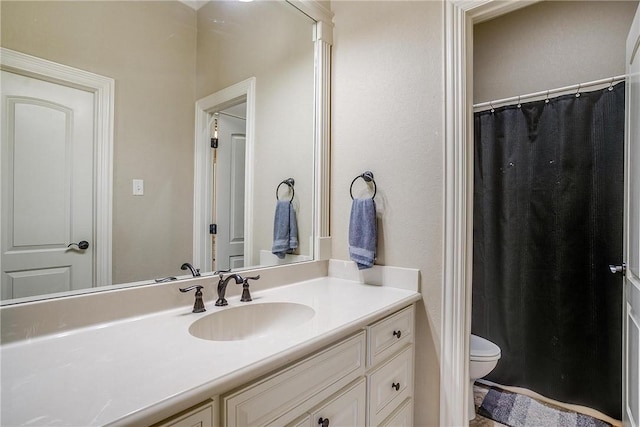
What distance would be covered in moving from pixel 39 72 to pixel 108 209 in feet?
1.42

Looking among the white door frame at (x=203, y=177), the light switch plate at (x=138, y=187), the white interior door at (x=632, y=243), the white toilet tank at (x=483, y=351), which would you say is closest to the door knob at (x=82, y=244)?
the light switch plate at (x=138, y=187)

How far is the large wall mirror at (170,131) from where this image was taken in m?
0.92

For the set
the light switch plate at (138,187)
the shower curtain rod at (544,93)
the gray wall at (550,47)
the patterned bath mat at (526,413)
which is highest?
the gray wall at (550,47)

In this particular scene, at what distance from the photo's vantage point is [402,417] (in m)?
1.30

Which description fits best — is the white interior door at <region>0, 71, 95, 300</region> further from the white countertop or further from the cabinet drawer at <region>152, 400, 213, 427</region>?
the cabinet drawer at <region>152, 400, 213, 427</region>

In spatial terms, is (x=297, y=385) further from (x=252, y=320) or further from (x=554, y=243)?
(x=554, y=243)

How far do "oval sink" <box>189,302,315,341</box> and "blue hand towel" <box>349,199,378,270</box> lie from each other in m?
0.41

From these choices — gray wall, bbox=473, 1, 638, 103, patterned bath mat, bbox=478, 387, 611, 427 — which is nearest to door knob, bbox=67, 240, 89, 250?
patterned bath mat, bbox=478, 387, 611, 427

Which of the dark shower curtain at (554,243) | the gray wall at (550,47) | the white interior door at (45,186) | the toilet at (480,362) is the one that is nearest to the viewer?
the white interior door at (45,186)

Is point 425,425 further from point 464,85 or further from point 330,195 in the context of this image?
point 464,85

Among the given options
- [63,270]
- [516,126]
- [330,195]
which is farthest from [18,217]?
[516,126]

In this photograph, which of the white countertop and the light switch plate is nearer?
the white countertop

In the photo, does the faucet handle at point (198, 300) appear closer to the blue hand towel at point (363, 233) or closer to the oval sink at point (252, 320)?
the oval sink at point (252, 320)

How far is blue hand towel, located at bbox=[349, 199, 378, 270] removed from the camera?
1.47 metres
